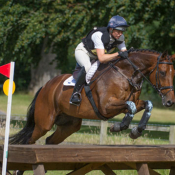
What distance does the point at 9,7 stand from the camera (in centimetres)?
1326

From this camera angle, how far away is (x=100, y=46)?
595 cm

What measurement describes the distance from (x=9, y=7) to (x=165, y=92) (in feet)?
29.1

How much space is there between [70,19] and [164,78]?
7702 millimetres

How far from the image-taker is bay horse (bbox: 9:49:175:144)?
558 cm

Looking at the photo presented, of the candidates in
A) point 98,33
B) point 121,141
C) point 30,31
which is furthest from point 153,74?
point 30,31

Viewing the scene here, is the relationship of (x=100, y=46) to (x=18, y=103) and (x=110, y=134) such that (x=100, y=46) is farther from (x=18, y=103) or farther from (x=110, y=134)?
(x=18, y=103)

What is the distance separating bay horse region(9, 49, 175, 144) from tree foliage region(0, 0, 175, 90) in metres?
5.99

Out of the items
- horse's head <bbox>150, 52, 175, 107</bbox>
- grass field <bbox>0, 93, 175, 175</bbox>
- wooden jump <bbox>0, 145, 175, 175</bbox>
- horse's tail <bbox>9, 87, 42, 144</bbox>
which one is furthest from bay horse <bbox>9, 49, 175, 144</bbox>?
grass field <bbox>0, 93, 175, 175</bbox>

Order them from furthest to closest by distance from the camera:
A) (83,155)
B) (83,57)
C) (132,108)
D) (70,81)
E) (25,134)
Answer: (25,134), (70,81), (83,57), (132,108), (83,155)

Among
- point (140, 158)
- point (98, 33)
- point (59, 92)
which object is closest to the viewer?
point (140, 158)

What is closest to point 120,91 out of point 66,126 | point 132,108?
point 132,108

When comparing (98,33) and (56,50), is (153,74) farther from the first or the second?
(56,50)

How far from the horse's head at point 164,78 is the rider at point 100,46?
1.75 feet

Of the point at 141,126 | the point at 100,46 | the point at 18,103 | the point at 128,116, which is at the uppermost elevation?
the point at 100,46
